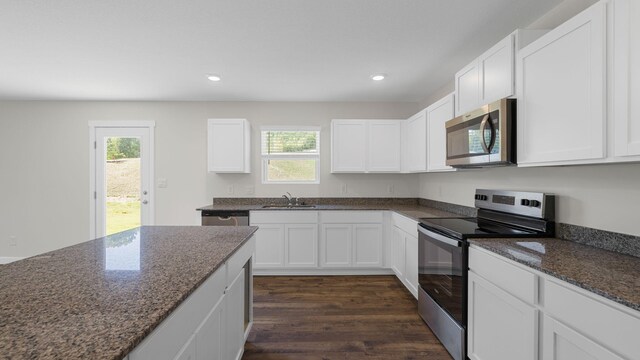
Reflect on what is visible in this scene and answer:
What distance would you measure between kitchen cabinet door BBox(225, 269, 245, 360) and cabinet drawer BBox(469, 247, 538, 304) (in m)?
1.47

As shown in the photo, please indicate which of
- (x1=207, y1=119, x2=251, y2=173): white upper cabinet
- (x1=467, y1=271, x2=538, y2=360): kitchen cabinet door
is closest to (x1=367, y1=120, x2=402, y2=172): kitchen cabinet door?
(x1=207, y1=119, x2=251, y2=173): white upper cabinet

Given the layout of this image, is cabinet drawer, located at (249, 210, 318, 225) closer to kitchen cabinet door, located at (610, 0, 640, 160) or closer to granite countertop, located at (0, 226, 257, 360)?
granite countertop, located at (0, 226, 257, 360)

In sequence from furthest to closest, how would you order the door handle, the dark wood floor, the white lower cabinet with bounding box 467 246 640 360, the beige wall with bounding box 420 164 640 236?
the dark wood floor
the door handle
the beige wall with bounding box 420 164 640 236
the white lower cabinet with bounding box 467 246 640 360

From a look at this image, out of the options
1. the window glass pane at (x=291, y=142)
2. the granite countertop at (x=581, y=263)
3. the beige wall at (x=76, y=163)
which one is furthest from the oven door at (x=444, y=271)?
the window glass pane at (x=291, y=142)

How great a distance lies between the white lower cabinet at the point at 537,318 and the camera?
3.32 feet

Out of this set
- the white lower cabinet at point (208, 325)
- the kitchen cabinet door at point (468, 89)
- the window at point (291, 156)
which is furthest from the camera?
the window at point (291, 156)

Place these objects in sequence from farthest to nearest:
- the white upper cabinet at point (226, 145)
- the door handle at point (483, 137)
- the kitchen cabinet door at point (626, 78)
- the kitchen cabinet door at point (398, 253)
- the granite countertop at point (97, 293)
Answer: the white upper cabinet at point (226, 145), the kitchen cabinet door at point (398, 253), the door handle at point (483, 137), the kitchen cabinet door at point (626, 78), the granite countertop at point (97, 293)

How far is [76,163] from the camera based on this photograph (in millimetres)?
4172

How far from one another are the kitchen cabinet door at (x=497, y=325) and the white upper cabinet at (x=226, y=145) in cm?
303

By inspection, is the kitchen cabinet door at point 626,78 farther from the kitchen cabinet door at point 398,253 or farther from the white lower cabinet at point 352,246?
the white lower cabinet at point 352,246

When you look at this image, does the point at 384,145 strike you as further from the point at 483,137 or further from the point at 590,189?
the point at 590,189

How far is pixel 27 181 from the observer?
13.6 ft

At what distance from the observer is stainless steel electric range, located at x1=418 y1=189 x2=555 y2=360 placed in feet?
6.23

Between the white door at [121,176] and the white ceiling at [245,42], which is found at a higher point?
the white ceiling at [245,42]
